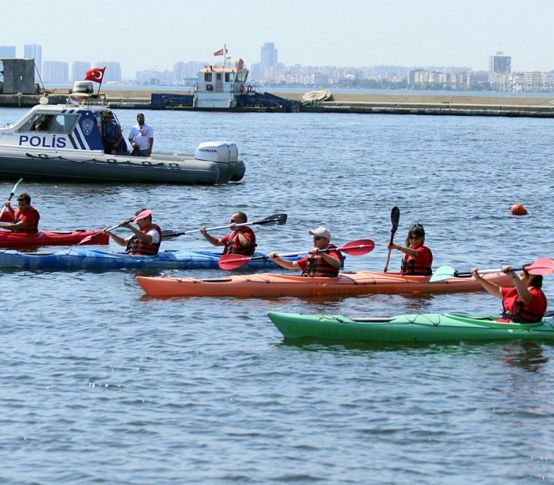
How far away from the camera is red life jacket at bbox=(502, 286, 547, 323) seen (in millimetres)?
16766

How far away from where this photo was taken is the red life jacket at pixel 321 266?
777 inches

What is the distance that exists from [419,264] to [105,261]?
18.6ft

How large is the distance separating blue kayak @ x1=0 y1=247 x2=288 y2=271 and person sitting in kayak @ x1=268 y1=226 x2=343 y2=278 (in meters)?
1.88

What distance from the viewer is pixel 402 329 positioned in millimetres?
16938

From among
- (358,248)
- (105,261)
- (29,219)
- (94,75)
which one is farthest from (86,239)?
(94,75)

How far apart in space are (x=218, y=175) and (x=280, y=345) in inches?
729

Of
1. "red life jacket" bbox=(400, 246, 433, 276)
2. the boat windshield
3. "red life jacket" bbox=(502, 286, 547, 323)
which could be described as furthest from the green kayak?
the boat windshield

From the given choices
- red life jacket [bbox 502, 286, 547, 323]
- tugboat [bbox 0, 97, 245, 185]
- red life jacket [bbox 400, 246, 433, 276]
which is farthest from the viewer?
tugboat [bbox 0, 97, 245, 185]

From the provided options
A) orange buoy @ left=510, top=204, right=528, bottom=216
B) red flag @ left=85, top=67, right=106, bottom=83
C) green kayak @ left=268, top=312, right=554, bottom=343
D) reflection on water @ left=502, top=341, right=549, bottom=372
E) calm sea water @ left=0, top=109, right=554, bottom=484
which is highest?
red flag @ left=85, top=67, right=106, bottom=83

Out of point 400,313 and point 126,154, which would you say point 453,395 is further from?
point 126,154

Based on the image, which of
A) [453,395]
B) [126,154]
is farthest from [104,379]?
[126,154]

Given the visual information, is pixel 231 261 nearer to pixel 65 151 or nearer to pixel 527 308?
pixel 527 308

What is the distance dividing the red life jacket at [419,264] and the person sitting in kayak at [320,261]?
45.6 inches

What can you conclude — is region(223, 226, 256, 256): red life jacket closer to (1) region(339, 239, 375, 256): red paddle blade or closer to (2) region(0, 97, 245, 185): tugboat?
(1) region(339, 239, 375, 256): red paddle blade
